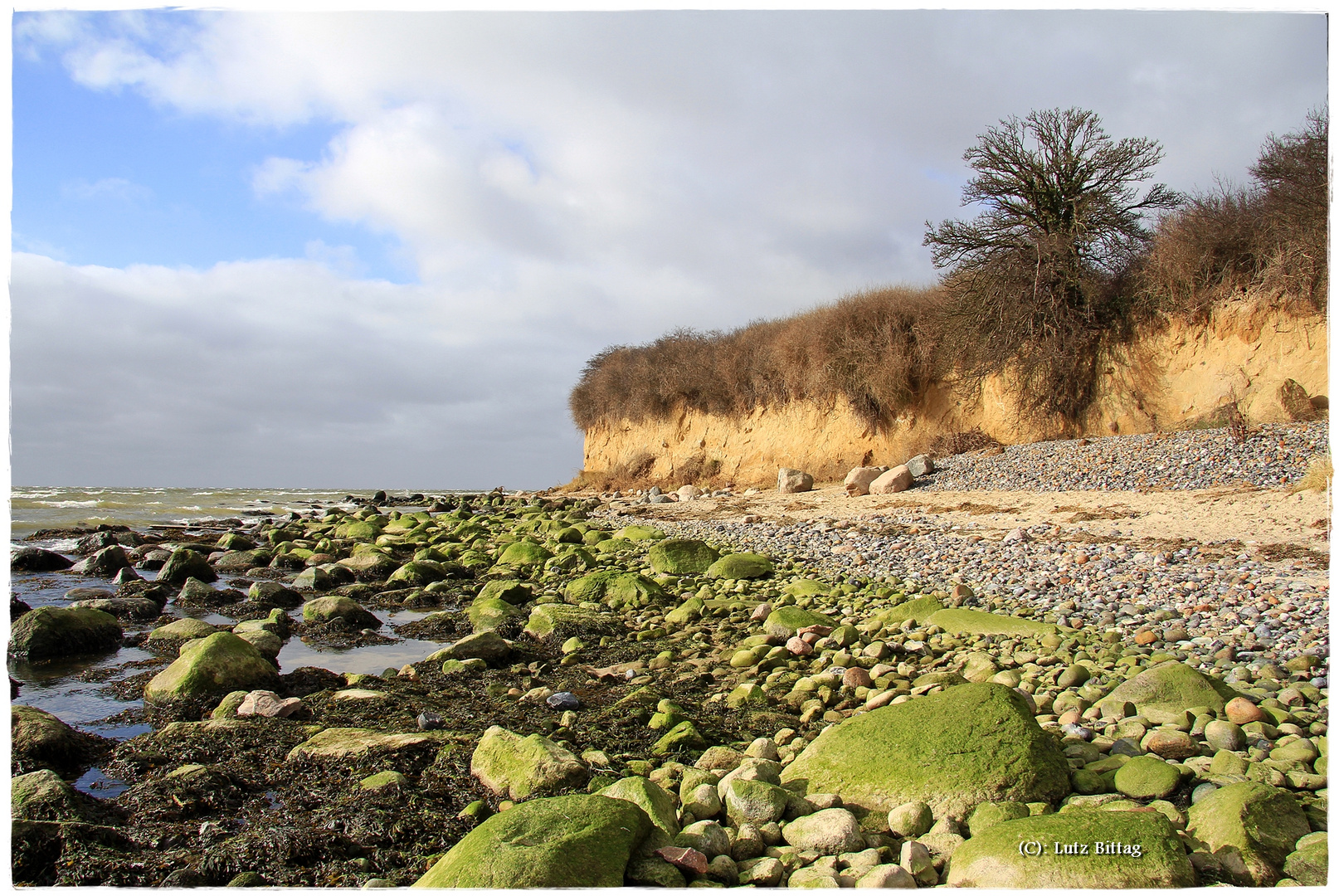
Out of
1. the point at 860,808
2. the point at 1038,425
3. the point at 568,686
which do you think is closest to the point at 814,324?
the point at 1038,425

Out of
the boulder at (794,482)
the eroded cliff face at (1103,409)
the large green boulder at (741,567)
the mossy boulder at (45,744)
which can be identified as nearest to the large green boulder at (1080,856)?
the mossy boulder at (45,744)

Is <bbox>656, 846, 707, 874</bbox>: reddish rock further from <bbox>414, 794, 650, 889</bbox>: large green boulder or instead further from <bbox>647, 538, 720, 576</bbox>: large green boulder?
<bbox>647, 538, 720, 576</bbox>: large green boulder

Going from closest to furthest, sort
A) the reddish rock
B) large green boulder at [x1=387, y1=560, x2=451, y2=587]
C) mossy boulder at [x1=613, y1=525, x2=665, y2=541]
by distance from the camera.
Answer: the reddish rock < large green boulder at [x1=387, y1=560, x2=451, y2=587] < mossy boulder at [x1=613, y1=525, x2=665, y2=541]

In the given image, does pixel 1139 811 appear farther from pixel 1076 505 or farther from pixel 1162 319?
pixel 1162 319

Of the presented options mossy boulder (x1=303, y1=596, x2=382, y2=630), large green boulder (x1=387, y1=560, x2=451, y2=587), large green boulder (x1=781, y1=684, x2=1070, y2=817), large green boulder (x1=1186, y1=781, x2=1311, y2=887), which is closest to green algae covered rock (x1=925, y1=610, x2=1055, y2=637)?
large green boulder (x1=781, y1=684, x2=1070, y2=817)

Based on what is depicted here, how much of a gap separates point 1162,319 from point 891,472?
728 cm

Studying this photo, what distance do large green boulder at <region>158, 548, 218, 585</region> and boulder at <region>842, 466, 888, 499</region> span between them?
12352 mm

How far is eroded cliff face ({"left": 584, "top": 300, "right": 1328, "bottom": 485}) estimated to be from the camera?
559 inches

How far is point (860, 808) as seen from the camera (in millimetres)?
2895

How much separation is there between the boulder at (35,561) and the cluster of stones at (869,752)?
23.9 ft

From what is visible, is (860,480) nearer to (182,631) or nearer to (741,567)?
(741,567)

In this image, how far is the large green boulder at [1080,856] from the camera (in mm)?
2162

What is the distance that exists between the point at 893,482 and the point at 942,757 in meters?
12.9

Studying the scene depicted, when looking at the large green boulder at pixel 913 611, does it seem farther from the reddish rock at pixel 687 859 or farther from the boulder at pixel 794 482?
the boulder at pixel 794 482
